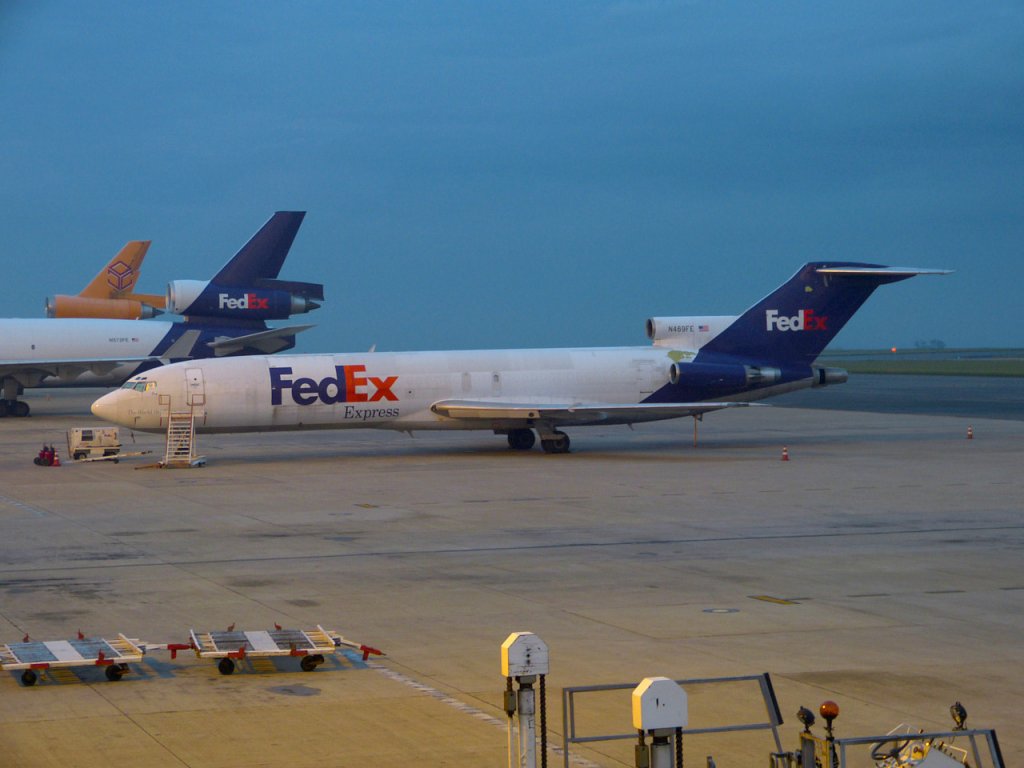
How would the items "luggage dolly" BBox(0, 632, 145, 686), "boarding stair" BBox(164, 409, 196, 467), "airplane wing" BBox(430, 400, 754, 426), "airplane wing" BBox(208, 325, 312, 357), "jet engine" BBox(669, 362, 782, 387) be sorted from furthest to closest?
"airplane wing" BBox(208, 325, 312, 357)
"jet engine" BBox(669, 362, 782, 387)
"airplane wing" BBox(430, 400, 754, 426)
"boarding stair" BBox(164, 409, 196, 467)
"luggage dolly" BBox(0, 632, 145, 686)

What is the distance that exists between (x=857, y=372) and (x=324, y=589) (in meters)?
93.5

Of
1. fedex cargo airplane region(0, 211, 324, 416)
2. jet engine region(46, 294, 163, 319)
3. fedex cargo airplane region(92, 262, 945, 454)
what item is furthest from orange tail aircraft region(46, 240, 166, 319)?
fedex cargo airplane region(92, 262, 945, 454)

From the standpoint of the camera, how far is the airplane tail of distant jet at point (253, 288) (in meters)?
60.1

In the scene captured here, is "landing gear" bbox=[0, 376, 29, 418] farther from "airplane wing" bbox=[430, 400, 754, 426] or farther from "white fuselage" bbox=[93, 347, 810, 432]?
"airplane wing" bbox=[430, 400, 754, 426]

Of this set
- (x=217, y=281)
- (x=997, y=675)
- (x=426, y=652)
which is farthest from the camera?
(x=217, y=281)

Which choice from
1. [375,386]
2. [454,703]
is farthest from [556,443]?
[454,703]

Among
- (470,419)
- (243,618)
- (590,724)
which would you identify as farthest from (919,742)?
(470,419)

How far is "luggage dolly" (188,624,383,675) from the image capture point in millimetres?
14094

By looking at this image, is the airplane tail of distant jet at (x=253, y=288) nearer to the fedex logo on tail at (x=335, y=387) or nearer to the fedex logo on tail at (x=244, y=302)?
the fedex logo on tail at (x=244, y=302)

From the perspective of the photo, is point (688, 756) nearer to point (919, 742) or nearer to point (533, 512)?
point (919, 742)

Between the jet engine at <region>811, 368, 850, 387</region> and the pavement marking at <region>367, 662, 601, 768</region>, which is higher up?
the jet engine at <region>811, 368, 850, 387</region>

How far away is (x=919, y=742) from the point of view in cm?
866

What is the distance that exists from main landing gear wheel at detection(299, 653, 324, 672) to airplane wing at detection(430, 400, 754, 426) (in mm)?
23199

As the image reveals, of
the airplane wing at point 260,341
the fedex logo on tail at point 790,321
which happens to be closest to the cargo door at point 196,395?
the fedex logo on tail at point 790,321
